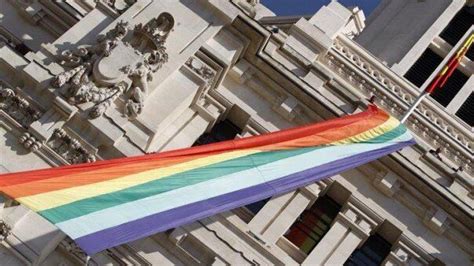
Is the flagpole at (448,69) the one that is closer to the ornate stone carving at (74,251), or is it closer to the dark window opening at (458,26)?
the dark window opening at (458,26)

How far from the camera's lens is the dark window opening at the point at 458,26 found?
39094 mm

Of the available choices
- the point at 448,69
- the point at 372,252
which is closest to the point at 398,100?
the point at 372,252

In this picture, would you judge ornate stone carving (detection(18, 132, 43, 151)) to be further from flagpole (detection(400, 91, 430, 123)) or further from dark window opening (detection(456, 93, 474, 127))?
dark window opening (detection(456, 93, 474, 127))

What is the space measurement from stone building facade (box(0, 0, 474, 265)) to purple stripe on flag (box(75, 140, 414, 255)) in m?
1.41

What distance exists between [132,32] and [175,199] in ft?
18.8

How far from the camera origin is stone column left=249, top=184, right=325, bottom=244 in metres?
24.7

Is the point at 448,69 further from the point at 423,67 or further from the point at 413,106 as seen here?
the point at 413,106

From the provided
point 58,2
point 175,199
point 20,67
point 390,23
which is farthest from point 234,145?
point 390,23

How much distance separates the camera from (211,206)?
70.3 feet

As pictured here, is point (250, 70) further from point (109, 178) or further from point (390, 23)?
point (390, 23)

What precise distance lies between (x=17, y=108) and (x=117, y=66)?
2675 millimetres

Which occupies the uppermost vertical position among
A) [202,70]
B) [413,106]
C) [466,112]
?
[466,112]

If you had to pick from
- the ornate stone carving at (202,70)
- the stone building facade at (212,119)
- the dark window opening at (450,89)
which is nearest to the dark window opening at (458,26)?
the dark window opening at (450,89)

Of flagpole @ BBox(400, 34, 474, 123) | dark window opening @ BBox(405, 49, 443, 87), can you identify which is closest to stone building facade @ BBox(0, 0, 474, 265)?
flagpole @ BBox(400, 34, 474, 123)
